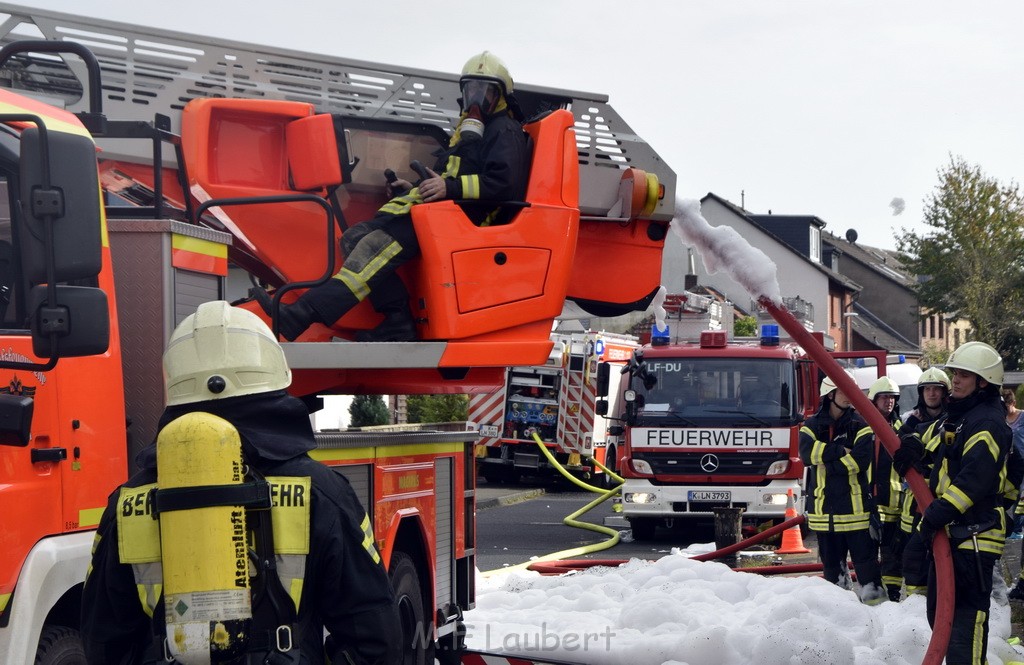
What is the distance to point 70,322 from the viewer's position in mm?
3621

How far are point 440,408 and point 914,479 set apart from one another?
21.0 m

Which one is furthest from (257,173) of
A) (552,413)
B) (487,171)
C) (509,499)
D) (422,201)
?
(552,413)

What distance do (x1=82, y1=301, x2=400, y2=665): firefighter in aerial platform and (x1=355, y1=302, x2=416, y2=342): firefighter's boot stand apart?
9.69ft

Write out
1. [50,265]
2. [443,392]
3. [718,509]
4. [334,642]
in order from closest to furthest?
[334,642], [50,265], [443,392], [718,509]

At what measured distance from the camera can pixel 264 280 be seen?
6.40m

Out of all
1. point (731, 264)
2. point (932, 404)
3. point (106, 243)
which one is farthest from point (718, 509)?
point (106, 243)

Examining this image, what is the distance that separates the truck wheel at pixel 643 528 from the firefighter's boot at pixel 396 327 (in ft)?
35.5

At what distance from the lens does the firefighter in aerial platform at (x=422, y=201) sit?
596 centimetres

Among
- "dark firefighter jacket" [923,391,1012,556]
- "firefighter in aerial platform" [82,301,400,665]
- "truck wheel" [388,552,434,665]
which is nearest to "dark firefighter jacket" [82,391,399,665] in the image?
"firefighter in aerial platform" [82,301,400,665]

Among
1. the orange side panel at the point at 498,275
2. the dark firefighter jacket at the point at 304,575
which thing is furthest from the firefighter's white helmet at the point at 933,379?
the dark firefighter jacket at the point at 304,575

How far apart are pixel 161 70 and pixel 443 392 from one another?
2038mm

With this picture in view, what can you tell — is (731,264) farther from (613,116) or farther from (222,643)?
(222,643)

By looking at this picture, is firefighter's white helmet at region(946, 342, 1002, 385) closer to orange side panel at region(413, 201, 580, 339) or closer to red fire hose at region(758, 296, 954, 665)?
red fire hose at region(758, 296, 954, 665)

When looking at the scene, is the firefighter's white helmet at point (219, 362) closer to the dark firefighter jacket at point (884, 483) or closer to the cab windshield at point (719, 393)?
the dark firefighter jacket at point (884, 483)
